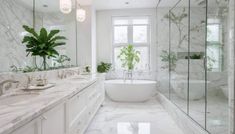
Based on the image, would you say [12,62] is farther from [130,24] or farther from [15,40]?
[130,24]

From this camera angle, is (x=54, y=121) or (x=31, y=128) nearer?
(x=31, y=128)

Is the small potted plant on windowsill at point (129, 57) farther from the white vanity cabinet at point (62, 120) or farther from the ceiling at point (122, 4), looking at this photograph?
the white vanity cabinet at point (62, 120)

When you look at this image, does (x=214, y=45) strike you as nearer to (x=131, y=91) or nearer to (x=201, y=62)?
(x=201, y=62)

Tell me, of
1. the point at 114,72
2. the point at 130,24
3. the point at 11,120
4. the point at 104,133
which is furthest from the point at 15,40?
the point at 130,24

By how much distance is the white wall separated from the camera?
4820mm

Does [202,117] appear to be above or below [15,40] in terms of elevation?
below

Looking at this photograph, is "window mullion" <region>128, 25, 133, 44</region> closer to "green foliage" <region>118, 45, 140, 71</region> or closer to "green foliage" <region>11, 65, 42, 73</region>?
"green foliage" <region>118, 45, 140, 71</region>

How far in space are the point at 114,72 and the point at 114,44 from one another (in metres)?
0.87

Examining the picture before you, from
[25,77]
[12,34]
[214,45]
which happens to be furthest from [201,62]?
[12,34]

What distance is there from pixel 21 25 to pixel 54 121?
48.9 inches

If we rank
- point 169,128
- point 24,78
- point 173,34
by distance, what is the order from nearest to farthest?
1. point 24,78
2. point 169,128
3. point 173,34

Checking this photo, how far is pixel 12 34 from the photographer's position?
1.75m

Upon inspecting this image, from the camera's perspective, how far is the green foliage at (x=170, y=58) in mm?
4170

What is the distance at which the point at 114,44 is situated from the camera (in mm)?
5094
